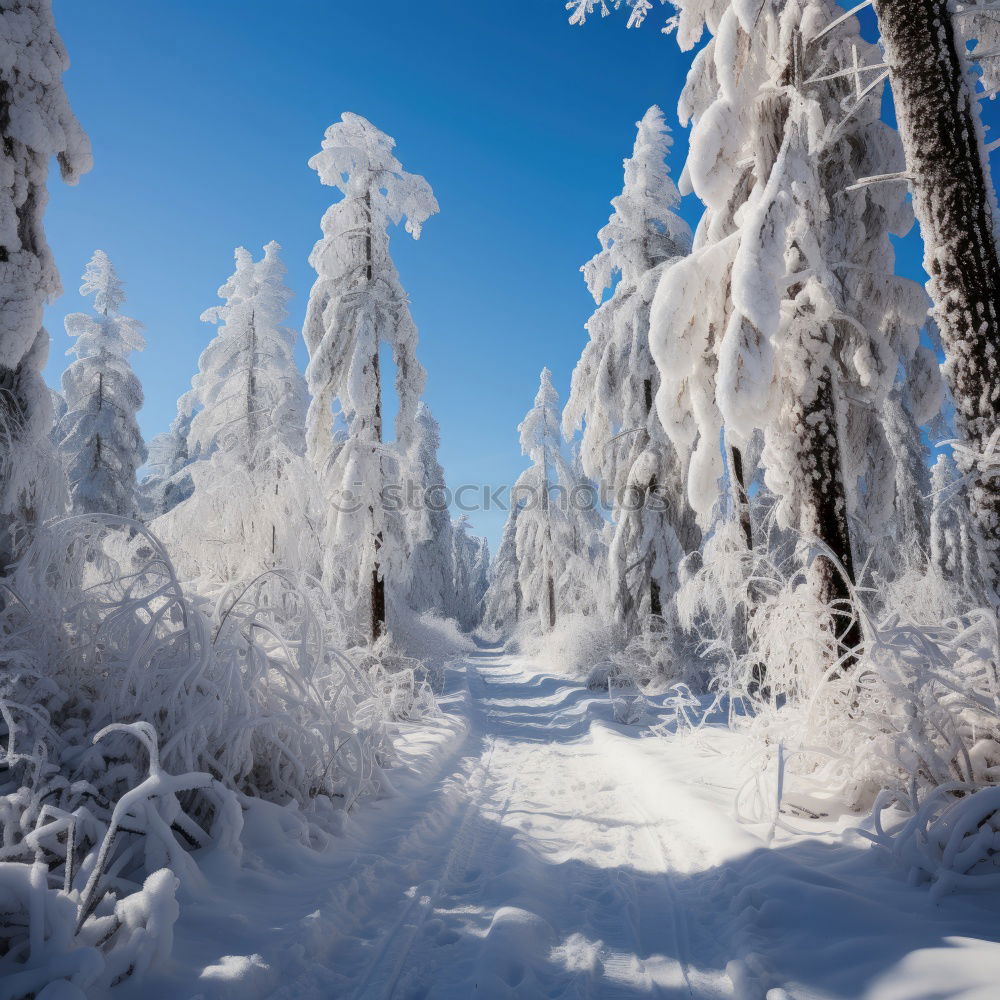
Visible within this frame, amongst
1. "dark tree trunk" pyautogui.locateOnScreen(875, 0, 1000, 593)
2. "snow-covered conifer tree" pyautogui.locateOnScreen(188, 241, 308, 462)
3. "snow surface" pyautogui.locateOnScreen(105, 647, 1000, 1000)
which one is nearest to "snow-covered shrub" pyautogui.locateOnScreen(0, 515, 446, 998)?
"snow surface" pyautogui.locateOnScreen(105, 647, 1000, 1000)

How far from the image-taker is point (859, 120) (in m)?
5.82

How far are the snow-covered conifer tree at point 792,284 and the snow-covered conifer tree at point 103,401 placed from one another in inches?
769

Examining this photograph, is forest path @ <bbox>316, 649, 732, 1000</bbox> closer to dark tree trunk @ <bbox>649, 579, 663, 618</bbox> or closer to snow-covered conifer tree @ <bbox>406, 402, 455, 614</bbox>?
dark tree trunk @ <bbox>649, 579, 663, 618</bbox>

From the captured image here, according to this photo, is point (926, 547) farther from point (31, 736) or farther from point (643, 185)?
point (31, 736)

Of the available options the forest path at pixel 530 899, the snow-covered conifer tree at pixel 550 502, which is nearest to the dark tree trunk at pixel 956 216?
the forest path at pixel 530 899

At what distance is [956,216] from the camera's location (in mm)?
3504

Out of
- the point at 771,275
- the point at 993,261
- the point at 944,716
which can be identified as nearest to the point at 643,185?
the point at 771,275

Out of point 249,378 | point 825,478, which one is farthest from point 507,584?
point 825,478

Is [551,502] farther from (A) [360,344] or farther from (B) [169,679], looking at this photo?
(B) [169,679]

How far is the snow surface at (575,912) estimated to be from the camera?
6.61 ft

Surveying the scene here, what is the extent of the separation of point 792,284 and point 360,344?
8780mm

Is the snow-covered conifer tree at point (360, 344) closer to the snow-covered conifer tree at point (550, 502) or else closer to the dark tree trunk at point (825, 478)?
the dark tree trunk at point (825, 478)

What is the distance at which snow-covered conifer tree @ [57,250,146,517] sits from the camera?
18547 mm

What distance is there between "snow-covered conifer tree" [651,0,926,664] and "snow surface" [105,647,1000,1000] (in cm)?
273
